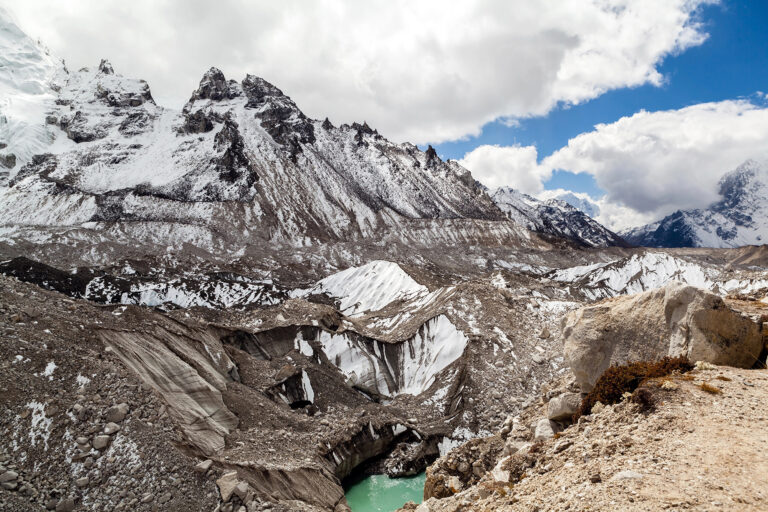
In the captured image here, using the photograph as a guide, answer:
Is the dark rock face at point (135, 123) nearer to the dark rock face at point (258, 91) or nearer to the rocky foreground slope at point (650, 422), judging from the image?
the dark rock face at point (258, 91)

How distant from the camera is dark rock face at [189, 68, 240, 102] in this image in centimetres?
16525

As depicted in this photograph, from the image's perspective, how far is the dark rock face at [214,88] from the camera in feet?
542

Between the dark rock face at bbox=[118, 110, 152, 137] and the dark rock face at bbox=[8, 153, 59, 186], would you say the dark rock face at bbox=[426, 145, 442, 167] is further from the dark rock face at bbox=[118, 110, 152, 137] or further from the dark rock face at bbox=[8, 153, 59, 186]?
the dark rock face at bbox=[8, 153, 59, 186]

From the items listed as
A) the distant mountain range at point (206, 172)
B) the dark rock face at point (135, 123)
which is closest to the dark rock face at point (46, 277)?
the distant mountain range at point (206, 172)

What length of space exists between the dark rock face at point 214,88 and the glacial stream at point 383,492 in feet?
568

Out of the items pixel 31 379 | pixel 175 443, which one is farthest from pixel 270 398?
pixel 31 379

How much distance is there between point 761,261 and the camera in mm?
157625

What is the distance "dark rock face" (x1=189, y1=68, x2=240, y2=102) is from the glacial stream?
173178 mm

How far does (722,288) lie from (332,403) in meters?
56.9

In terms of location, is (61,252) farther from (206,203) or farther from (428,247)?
(428,247)

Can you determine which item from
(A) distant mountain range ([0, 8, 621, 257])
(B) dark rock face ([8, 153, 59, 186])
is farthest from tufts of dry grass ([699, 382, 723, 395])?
(B) dark rock face ([8, 153, 59, 186])

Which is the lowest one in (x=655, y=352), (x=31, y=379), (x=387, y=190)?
(x=655, y=352)

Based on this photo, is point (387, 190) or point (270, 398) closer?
point (270, 398)

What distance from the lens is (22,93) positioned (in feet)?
495
